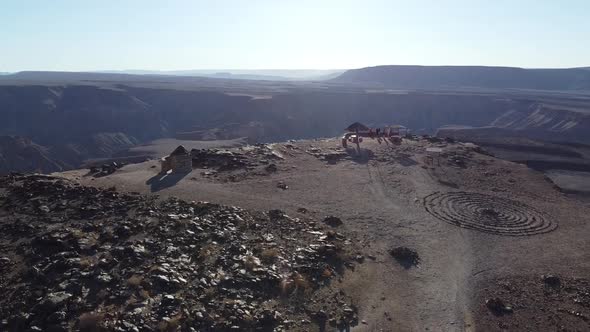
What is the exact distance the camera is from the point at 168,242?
58.0ft

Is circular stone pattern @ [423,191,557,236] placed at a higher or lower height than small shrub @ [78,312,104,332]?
lower

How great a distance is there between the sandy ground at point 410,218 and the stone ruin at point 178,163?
89 centimetres

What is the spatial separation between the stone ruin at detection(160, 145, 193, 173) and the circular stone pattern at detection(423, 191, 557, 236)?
52.4 ft

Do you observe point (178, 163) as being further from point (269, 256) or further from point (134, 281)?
point (134, 281)

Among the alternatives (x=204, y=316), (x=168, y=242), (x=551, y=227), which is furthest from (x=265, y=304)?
(x=551, y=227)

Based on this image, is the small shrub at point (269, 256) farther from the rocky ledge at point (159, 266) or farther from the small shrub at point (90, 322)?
the small shrub at point (90, 322)

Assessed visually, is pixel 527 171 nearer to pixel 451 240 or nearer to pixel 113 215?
pixel 451 240

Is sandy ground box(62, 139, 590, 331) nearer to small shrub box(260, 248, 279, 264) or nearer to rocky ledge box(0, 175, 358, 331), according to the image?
rocky ledge box(0, 175, 358, 331)

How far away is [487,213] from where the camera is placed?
25.2 metres

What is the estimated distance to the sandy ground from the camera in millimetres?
15938

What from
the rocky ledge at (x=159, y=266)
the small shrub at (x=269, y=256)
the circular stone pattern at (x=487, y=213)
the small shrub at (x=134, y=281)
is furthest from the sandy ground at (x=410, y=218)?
the small shrub at (x=134, y=281)

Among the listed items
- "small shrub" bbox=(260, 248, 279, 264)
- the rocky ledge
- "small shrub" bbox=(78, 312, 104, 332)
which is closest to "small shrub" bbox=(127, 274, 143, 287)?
the rocky ledge

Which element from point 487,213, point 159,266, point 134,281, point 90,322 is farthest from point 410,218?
point 90,322

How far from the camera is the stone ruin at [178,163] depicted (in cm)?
2922
